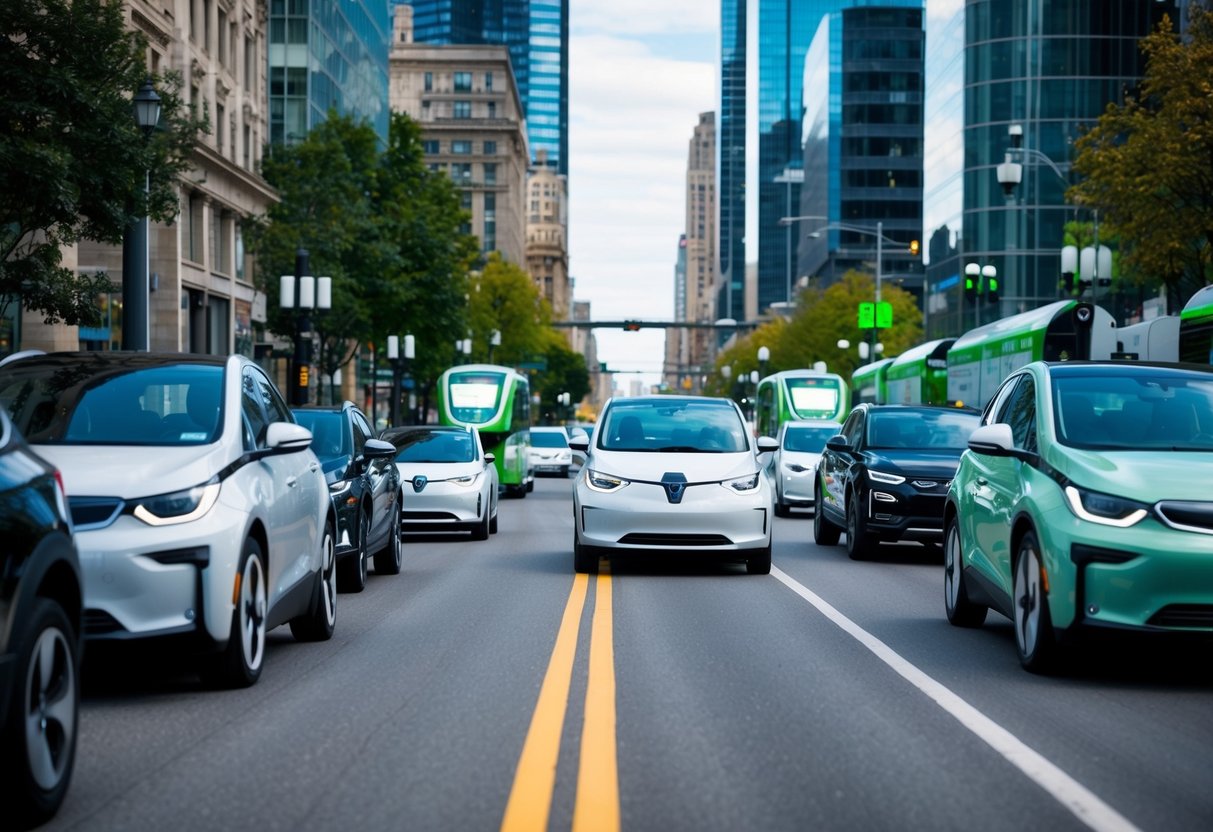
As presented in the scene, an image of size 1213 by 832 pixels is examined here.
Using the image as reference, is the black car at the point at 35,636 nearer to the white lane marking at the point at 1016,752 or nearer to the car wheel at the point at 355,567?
the white lane marking at the point at 1016,752

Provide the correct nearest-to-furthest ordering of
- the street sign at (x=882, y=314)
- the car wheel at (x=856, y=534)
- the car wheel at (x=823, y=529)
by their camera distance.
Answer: the car wheel at (x=856, y=534) → the car wheel at (x=823, y=529) → the street sign at (x=882, y=314)

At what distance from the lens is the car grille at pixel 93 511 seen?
7816 millimetres

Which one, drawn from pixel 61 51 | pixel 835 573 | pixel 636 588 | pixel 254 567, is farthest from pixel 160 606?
pixel 61 51

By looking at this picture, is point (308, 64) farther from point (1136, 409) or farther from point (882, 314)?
point (1136, 409)

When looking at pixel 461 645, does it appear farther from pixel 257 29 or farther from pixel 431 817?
pixel 257 29

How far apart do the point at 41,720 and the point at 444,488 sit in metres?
16.6

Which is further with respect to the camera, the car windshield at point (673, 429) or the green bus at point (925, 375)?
the green bus at point (925, 375)

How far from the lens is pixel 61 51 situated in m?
19.1

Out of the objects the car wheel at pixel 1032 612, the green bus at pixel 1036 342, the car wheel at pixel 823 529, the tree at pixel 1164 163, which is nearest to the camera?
the car wheel at pixel 1032 612

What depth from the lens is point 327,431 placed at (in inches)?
607

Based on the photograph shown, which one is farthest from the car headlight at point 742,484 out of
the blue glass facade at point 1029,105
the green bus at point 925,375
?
the blue glass facade at point 1029,105

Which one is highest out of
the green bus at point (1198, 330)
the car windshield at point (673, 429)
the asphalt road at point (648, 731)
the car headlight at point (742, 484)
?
the green bus at point (1198, 330)

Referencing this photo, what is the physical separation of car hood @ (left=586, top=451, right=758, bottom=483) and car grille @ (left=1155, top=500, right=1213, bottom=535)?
7.58 m

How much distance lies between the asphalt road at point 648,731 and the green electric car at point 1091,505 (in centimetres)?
42
